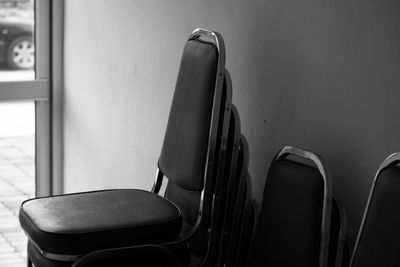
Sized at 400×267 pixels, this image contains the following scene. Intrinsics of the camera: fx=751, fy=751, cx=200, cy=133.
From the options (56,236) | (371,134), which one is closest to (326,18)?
(371,134)

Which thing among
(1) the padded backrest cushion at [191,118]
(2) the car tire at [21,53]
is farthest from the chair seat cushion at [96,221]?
(2) the car tire at [21,53]

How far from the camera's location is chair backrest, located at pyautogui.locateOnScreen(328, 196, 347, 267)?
6.49 ft

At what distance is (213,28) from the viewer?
2611 millimetres

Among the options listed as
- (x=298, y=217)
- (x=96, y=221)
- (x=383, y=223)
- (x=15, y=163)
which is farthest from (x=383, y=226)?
(x=15, y=163)

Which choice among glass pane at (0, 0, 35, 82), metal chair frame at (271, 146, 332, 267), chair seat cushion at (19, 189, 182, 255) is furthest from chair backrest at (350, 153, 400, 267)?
glass pane at (0, 0, 35, 82)

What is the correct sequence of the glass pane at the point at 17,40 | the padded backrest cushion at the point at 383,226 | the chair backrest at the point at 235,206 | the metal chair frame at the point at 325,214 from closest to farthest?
the padded backrest cushion at the point at 383,226
the metal chair frame at the point at 325,214
the chair backrest at the point at 235,206
the glass pane at the point at 17,40

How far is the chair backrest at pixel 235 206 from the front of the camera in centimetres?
230

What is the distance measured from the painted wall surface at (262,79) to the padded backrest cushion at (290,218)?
14 cm

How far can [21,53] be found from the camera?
3771 mm

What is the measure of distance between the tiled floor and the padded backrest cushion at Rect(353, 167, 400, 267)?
7.40 ft

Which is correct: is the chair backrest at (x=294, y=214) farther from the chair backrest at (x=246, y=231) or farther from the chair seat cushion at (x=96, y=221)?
the chair seat cushion at (x=96, y=221)

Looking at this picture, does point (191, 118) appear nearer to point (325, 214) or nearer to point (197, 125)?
point (197, 125)

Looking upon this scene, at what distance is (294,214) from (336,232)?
4.9 inches

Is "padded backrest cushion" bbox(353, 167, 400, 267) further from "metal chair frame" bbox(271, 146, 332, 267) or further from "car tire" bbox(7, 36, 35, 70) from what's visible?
"car tire" bbox(7, 36, 35, 70)
